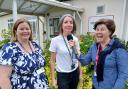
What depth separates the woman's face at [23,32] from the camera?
2826 mm

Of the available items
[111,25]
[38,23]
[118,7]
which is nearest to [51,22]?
[38,23]

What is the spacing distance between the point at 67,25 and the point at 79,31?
801 cm

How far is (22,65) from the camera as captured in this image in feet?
8.93

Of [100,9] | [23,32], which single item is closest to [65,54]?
[23,32]

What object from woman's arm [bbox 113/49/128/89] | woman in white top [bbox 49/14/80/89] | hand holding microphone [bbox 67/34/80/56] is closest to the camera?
woman's arm [bbox 113/49/128/89]

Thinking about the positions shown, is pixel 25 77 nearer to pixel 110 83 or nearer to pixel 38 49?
pixel 38 49

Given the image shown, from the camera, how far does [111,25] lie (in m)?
2.76

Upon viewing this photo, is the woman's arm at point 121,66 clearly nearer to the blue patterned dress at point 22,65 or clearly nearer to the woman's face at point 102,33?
the woman's face at point 102,33

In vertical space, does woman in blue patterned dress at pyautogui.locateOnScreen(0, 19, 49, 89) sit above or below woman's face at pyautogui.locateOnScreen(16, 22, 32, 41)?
below

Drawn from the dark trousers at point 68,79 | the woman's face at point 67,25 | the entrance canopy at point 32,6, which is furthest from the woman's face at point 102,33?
the entrance canopy at point 32,6

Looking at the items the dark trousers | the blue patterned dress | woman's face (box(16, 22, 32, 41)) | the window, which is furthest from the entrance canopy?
the blue patterned dress

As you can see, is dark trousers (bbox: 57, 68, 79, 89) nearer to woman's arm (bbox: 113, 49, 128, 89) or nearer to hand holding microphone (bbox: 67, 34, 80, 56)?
hand holding microphone (bbox: 67, 34, 80, 56)

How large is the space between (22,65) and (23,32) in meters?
0.41

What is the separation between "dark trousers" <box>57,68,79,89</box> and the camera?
3613mm
